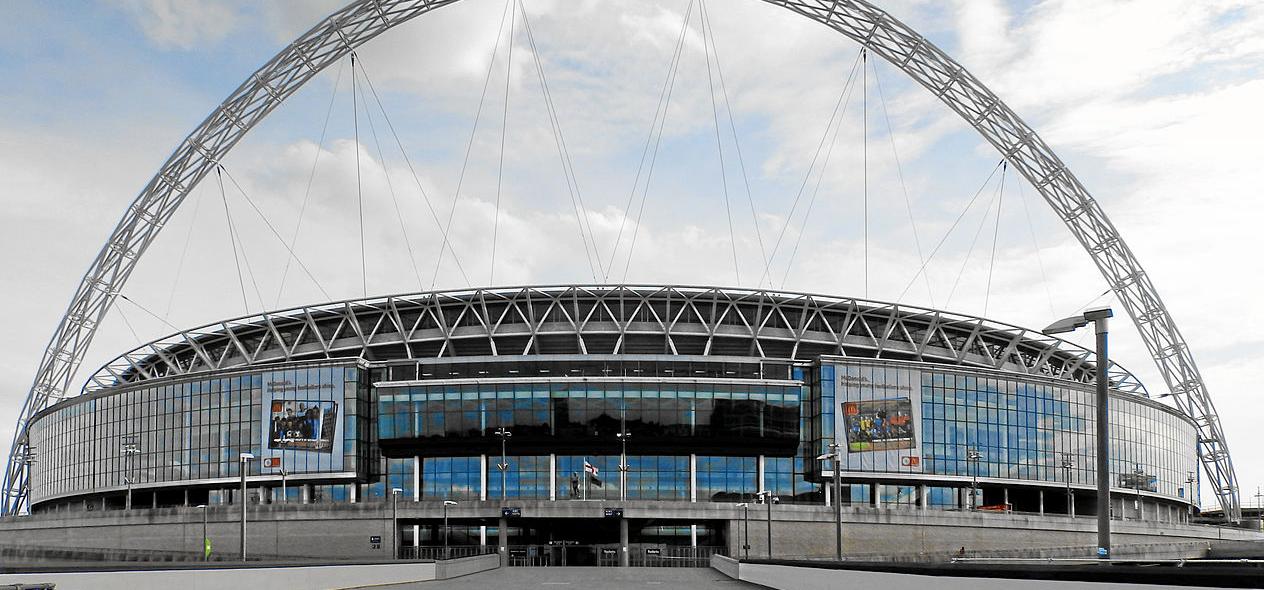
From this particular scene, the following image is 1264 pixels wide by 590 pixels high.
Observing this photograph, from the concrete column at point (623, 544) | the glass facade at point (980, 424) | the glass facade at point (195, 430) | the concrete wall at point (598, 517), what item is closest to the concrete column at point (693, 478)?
the concrete wall at point (598, 517)

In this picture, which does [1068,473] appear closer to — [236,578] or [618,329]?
[618,329]

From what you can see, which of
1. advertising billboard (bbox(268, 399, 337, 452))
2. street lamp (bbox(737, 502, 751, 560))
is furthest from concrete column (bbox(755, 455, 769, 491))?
advertising billboard (bbox(268, 399, 337, 452))

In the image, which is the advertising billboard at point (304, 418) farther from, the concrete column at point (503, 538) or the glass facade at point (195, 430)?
the concrete column at point (503, 538)

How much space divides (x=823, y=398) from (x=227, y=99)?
58638mm

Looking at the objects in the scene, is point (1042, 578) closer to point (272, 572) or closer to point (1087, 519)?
point (272, 572)

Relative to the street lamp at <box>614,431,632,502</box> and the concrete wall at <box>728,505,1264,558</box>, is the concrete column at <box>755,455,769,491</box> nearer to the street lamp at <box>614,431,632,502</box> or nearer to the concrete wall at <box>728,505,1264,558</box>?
A: the street lamp at <box>614,431,632,502</box>

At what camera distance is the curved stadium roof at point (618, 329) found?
111750 millimetres

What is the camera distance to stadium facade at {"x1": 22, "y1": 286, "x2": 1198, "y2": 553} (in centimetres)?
10206

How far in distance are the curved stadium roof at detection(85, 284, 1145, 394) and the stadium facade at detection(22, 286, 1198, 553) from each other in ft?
1.10

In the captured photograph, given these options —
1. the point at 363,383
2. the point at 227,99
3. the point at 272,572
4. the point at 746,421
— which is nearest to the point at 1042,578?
the point at 272,572

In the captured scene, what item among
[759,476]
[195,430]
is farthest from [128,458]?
[759,476]

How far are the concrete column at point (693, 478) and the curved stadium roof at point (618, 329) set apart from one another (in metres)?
11.1

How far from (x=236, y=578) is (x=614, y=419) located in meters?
71.8

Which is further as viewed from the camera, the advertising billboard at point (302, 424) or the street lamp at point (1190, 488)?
the street lamp at point (1190, 488)
